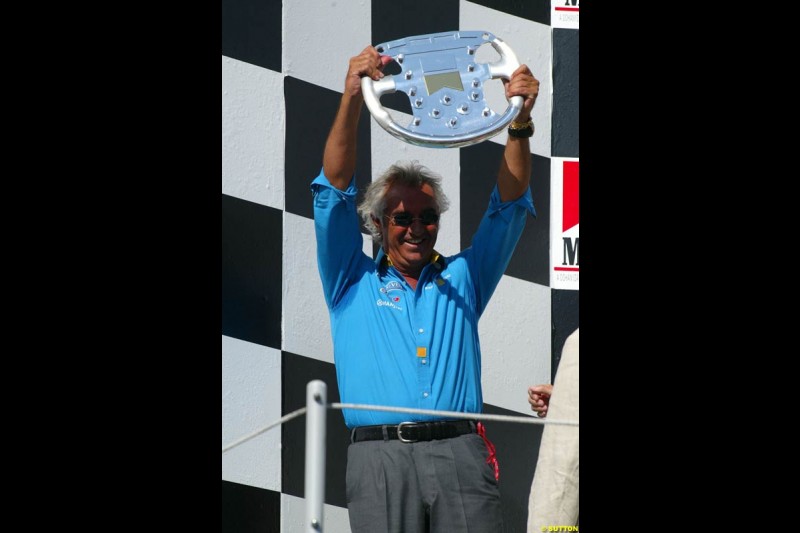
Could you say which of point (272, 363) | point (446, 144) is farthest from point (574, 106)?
point (272, 363)

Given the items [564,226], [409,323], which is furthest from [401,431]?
[564,226]

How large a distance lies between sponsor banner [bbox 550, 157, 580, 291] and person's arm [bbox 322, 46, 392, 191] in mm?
713

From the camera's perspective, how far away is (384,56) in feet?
8.46

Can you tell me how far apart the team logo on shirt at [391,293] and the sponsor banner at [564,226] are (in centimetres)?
64

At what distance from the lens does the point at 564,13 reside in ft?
10.3

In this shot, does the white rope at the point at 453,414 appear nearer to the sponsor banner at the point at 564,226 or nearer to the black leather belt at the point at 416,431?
the black leather belt at the point at 416,431

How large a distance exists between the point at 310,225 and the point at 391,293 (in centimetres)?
45

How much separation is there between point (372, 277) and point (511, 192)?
0.35 meters

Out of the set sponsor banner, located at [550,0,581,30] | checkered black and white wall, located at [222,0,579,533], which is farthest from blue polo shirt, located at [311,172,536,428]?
sponsor banner, located at [550,0,581,30]

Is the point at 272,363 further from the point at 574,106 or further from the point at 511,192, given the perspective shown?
the point at 574,106

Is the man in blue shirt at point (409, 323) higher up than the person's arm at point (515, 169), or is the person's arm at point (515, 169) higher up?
the person's arm at point (515, 169)

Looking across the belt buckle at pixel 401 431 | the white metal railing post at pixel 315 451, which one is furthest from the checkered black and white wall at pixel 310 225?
the white metal railing post at pixel 315 451

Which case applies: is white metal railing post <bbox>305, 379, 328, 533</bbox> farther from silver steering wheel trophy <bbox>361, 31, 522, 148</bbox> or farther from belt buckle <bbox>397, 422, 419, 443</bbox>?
silver steering wheel trophy <bbox>361, 31, 522, 148</bbox>

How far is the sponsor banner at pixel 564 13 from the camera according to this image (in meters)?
3.15
